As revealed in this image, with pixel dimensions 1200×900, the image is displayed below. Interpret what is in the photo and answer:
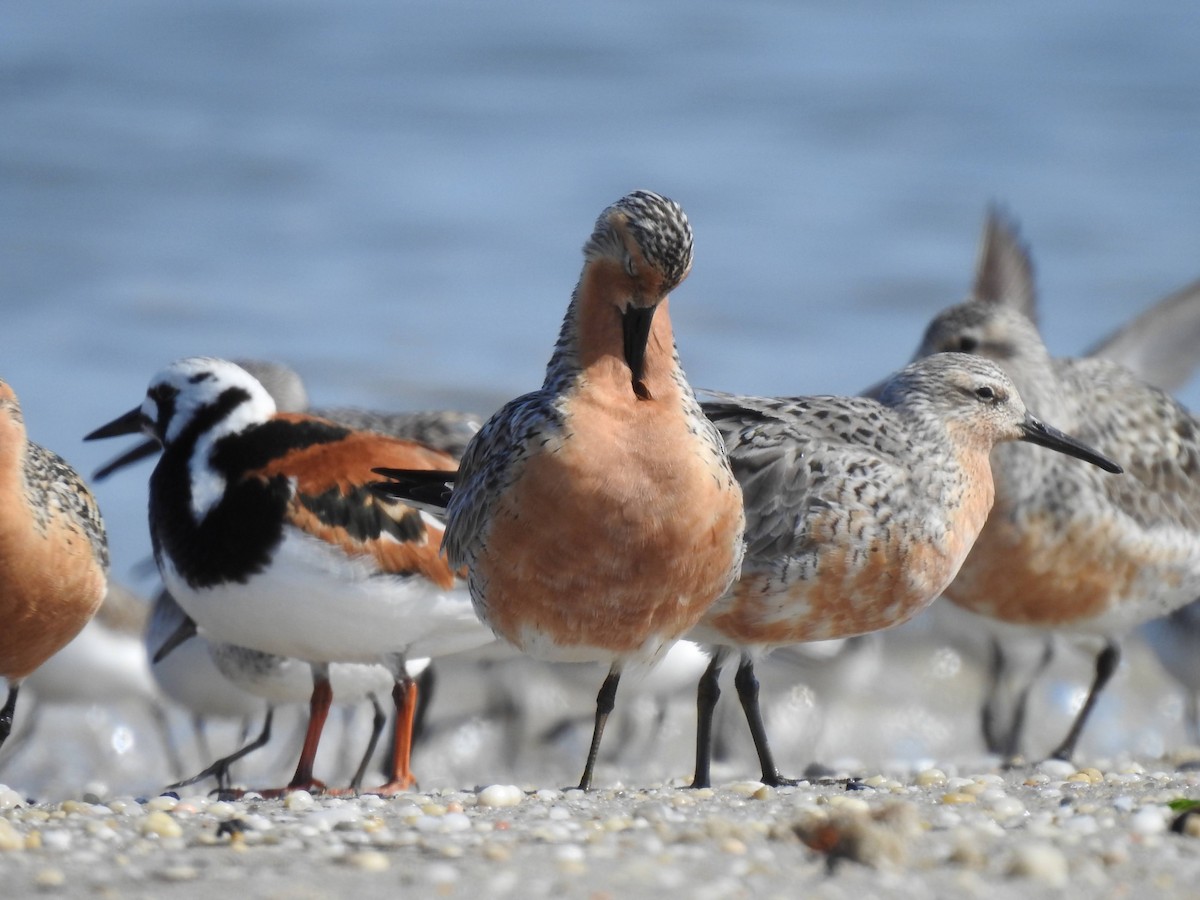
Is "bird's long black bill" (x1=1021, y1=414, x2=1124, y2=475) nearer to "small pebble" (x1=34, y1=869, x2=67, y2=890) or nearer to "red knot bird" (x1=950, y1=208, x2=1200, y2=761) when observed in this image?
"red knot bird" (x1=950, y1=208, x2=1200, y2=761)

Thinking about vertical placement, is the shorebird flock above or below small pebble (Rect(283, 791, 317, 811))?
above

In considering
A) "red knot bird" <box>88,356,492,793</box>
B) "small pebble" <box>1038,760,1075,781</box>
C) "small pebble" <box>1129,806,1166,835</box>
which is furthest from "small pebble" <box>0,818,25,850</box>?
"small pebble" <box>1038,760,1075,781</box>

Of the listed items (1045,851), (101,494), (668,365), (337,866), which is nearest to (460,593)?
(668,365)

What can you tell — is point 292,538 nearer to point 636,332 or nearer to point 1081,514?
point 636,332

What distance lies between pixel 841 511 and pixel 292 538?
6.45ft

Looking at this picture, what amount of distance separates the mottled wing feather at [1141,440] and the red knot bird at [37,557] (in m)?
4.64

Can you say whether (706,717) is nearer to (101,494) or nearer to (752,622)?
(752,622)

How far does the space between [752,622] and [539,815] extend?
4.74ft

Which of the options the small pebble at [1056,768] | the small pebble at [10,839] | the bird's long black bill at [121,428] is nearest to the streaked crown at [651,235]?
the small pebble at [10,839]

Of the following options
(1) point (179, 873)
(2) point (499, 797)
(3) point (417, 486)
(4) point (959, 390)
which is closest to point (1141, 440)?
(4) point (959, 390)

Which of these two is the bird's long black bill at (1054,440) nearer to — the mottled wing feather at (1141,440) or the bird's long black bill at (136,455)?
the mottled wing feather at (1141,440)

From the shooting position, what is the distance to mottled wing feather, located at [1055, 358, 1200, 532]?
8914 millimetres

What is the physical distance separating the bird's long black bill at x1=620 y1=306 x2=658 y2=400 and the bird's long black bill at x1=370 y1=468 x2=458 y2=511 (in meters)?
1.23

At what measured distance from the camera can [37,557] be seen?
22.8ft
